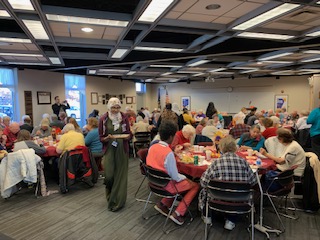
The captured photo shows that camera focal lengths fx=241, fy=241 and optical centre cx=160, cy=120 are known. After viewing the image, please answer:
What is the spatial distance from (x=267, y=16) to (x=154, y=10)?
1607 millimetres

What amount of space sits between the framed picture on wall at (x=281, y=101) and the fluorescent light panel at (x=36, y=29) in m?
11.5

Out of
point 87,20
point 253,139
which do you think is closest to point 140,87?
point 253,139

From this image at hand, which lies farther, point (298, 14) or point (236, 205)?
point (298, 14)

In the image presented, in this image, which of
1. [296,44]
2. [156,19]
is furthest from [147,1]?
[296,44]

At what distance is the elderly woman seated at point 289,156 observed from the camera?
3.10 metres

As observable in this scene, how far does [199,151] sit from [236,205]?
1376 mm

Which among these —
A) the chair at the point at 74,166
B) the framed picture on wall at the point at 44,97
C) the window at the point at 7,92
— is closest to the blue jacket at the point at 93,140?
the chair at the point at 74,166

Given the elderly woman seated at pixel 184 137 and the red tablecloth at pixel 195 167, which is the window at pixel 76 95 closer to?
the elderly woman seated at pixel 184 137

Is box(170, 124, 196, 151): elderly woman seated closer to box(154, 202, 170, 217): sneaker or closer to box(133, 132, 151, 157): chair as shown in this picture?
box(154, 202, 170, 217): sneaker

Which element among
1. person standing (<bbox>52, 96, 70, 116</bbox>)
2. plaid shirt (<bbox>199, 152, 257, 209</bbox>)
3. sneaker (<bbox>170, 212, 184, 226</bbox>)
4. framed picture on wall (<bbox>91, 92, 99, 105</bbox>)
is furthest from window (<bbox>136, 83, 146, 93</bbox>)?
plaid shirt (<bbox>199, 152, 257, 209</bbox>)

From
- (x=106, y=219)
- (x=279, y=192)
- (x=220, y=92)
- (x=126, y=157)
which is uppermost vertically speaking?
(x=220, y=92)

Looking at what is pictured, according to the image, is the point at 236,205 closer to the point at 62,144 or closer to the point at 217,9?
the point at 217,9

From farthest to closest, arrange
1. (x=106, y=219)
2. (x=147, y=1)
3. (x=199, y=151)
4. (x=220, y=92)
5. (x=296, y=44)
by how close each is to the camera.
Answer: (x=220, y=92) → (x=296, y=44) → (x=199, y=151) → (x=106, y=219) → (x=147, y=1)

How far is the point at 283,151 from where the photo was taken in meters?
3.31
